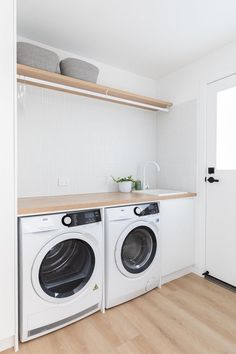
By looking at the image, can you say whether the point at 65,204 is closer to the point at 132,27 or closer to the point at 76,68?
the point at 76,68

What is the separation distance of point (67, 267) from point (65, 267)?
16 mm

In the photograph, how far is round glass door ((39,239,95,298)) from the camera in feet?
5.31

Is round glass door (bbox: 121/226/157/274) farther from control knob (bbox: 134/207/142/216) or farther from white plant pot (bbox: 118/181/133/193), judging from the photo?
white plant pot (bbox: 118/181/133/193)

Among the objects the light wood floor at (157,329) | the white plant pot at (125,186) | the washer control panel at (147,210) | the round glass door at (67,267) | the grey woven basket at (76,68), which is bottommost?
the light wood floor at (157,329)

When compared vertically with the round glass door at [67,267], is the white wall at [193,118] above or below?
above

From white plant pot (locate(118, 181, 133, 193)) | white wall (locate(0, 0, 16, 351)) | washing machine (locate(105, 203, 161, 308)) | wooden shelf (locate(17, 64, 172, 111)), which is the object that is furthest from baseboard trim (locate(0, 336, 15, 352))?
wooden shelf (locate(17, 64, 172, 111))

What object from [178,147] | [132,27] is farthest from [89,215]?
[132,27]

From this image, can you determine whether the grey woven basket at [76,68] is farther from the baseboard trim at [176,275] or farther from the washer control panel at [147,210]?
the baseboard trim at [176,275]

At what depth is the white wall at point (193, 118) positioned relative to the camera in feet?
7.48

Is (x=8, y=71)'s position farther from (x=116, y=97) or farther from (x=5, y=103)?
(x=116, y=97)

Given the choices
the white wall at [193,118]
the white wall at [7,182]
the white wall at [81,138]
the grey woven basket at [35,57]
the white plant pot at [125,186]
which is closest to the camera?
the white wall at [7,182]

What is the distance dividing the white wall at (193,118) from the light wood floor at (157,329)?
0.63 m

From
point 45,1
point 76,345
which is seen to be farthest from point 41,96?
point 76,345

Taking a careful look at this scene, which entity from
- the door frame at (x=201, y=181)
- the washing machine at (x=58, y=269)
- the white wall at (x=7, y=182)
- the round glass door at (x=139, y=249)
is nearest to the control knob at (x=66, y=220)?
the washing machine at (x=58, y=269)
